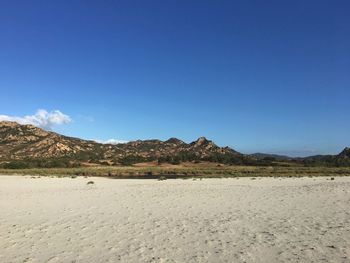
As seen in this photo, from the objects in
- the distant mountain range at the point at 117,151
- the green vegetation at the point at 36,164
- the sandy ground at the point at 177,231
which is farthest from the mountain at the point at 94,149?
the sandy ground at the point at 177,231

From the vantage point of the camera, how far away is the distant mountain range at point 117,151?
85750 millimetres

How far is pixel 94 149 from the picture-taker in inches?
4931

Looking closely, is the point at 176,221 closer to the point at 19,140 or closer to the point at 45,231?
the point at 45,231

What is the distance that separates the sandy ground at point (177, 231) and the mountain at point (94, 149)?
64.9m

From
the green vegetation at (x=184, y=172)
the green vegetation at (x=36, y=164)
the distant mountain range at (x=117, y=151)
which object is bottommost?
the green vegetation at (x=184, y=172)

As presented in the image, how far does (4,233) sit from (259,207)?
10167 millimetres

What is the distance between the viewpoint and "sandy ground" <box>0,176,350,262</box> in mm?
8852

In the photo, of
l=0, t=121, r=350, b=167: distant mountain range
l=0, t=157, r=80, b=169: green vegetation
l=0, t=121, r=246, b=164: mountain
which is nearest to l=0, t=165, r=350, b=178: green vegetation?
l=0, t=157, r=80, b=169: green vegetation

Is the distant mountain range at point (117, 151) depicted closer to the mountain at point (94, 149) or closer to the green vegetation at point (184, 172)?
the mountain at point (94, 149)

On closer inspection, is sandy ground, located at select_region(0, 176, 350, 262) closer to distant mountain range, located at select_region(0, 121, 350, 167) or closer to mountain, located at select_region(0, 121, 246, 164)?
distant mountain range, located at select_region(0, 121, 350, 167)

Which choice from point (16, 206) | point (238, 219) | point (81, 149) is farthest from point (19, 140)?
point (238, 219)

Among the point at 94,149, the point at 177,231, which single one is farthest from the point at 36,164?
the point at 177,231

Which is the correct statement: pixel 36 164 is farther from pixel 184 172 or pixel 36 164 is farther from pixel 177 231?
pixel 177 231

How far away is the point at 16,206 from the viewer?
17828 mm
